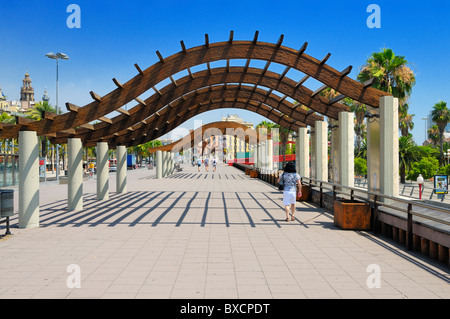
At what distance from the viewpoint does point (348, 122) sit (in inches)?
499

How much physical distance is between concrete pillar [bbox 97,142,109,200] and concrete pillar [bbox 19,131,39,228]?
5699 mm

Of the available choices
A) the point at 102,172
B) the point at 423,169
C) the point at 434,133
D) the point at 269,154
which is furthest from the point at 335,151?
the point at 434,133

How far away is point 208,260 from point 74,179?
25.7 feet

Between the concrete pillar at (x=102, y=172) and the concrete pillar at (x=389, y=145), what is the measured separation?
11.0 metres

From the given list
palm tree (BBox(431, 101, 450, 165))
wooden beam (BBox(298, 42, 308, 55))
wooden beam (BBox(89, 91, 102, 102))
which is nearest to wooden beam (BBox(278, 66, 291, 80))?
wooden beam (BBox(298, 42, 308, 55))

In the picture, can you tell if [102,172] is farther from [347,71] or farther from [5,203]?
[347,71]

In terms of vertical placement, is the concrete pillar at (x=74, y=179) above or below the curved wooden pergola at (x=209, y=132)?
below

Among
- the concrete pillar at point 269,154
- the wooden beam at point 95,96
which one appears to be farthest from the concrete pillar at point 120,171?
the concrete pillar at point 269,154

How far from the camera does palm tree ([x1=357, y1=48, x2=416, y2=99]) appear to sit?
2122 cm

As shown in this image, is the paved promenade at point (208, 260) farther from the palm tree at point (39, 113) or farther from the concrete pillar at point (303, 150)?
the palm tree at point (39, 113)

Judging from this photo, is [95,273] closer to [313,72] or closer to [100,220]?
[100,220]

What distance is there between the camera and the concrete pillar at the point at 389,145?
941cm

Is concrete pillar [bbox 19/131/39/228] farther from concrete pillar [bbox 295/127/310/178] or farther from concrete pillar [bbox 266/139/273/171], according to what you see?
concrete pillar [bbox 266/139/273/171]
